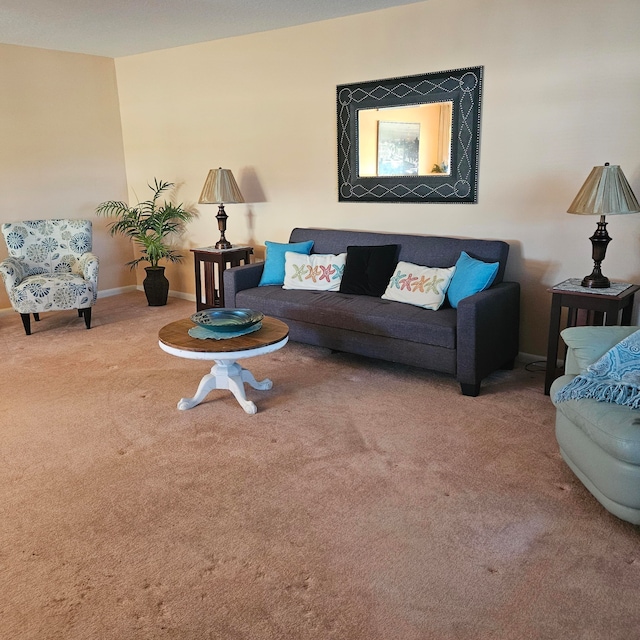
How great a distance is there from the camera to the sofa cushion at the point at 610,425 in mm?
1997

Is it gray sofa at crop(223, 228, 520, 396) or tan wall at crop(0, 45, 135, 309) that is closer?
gray sofa at crop(223, 228, 520, 396)

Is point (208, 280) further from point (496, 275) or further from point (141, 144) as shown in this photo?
point (496, 275)

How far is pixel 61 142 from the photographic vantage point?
569 centimetres

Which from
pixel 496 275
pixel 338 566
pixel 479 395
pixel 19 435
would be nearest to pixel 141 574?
pixel 338 566

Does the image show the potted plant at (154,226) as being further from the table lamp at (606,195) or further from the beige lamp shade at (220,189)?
the table lamp at (606,195)

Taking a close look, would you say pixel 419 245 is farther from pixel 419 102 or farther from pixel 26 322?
pixel 26 322

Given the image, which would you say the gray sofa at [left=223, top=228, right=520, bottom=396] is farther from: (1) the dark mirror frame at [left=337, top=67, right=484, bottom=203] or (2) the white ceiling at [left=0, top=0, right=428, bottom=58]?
(2) the white ceiling at [left=0, top=0, right=428, bottom=58]

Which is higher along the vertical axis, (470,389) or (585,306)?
(585,306)

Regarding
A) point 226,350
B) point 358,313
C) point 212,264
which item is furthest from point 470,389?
point 212,264

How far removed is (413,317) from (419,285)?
1.17ft

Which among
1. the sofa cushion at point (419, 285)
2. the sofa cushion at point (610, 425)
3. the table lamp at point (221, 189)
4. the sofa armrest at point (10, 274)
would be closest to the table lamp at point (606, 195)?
the sofa cushion at point (419, 285)

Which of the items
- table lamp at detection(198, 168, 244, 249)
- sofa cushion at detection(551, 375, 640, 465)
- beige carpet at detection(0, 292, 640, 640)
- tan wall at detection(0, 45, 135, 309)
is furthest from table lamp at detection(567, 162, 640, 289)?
tan wall at detection(0, 45, 135, 309)

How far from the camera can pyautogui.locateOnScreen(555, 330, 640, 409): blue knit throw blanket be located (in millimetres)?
2170

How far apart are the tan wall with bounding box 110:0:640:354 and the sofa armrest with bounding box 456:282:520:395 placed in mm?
354
